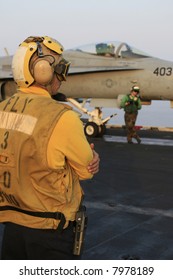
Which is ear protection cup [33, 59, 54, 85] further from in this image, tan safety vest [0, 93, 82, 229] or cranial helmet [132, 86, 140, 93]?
cranial helmet [132, 86, 140, 93]

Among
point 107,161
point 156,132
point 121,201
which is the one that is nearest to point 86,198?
point 121,201

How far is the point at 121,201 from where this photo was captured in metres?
7.11

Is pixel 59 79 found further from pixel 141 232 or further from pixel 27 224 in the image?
pixel 141 232

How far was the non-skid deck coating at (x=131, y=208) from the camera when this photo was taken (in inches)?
197

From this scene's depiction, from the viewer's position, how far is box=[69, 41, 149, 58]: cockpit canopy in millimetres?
14812

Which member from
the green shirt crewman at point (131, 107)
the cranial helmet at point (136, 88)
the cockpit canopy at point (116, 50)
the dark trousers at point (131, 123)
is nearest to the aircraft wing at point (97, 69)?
the cockpit canopy at point (116, 50)

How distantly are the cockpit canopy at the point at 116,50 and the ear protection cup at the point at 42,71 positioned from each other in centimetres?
1249

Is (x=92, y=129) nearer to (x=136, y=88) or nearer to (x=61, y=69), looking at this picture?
(x=136, y=88)

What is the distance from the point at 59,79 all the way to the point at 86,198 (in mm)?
4782

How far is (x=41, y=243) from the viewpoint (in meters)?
2.57

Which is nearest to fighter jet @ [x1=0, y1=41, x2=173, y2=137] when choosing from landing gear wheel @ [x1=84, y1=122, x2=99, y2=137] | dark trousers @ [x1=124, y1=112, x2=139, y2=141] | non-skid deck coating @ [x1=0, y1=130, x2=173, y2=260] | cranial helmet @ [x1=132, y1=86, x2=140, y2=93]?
landing gear wheel @ [x1=84, y1=122, x2=99, y2=137]

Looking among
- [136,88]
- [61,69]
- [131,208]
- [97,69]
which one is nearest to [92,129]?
[97,69]

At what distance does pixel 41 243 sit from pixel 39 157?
0.53 meters

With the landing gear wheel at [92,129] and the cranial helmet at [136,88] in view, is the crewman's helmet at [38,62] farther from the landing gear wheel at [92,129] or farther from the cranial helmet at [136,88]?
the landing gear wheel at [92,129]
